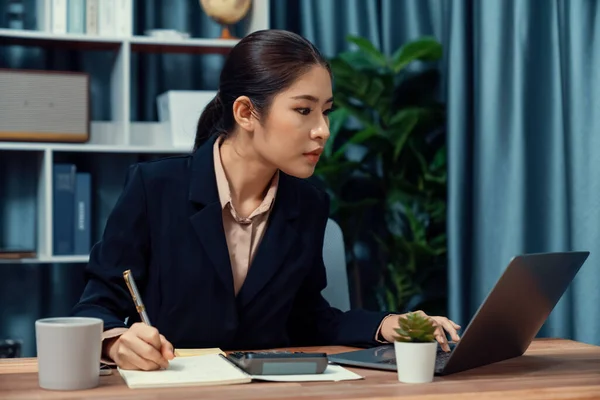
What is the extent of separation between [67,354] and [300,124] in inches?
27.7

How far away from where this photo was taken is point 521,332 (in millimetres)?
1435

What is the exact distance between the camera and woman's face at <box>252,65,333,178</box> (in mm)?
1677

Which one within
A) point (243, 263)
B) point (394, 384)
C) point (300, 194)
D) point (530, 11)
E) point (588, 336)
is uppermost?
point (530, 11)

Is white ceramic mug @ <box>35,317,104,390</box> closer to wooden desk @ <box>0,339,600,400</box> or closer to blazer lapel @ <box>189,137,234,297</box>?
wooden desk @ <box>0,339,600,400</box>

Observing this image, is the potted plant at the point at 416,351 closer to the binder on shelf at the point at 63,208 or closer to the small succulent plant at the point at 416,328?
the small succulent plant at the point at 416,328

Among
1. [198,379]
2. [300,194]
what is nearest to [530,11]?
[300,194]

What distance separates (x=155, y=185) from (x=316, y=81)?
363 mm

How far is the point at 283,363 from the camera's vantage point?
1.23 metres

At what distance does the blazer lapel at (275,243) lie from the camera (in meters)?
1.69

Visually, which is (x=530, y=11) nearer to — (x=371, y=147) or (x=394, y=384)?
(x=371, y=147)

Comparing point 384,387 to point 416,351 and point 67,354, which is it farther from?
point 67,354

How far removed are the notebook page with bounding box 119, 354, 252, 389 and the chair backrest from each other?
0.69 meters

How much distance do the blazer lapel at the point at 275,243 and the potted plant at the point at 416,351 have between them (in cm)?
51

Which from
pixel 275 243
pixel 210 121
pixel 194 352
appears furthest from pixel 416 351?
pixel 210 121
